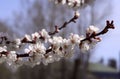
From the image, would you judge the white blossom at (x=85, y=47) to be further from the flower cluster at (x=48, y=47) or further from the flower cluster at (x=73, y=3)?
the flower cluster at (x=73, y=3)

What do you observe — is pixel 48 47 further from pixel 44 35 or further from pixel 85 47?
pixel 85 47

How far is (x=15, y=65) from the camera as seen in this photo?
417cm

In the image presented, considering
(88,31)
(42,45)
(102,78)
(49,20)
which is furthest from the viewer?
(102,78)

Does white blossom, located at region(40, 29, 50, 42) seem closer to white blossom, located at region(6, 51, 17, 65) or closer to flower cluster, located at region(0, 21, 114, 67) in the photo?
flower cluster, located at region(0, 21, 114, 67)

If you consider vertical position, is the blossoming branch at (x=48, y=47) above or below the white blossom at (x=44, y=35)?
below

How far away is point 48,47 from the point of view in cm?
410

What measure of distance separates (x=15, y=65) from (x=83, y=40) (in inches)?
30.6

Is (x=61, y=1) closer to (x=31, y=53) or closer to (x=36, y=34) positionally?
(x=36, y=34)

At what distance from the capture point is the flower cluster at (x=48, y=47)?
3752 mm

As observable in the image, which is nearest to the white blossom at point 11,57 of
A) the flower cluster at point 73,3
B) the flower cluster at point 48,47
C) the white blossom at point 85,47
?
→ the flower cluster at point 48,47

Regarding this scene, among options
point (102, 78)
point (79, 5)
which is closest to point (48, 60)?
point (79, 5)

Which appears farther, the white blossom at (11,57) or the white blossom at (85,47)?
the white blossom at (11,57)

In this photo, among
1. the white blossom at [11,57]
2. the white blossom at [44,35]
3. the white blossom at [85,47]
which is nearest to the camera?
the white blossom at [85,47]

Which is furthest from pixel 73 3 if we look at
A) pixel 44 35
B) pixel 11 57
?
pixel 11 57
